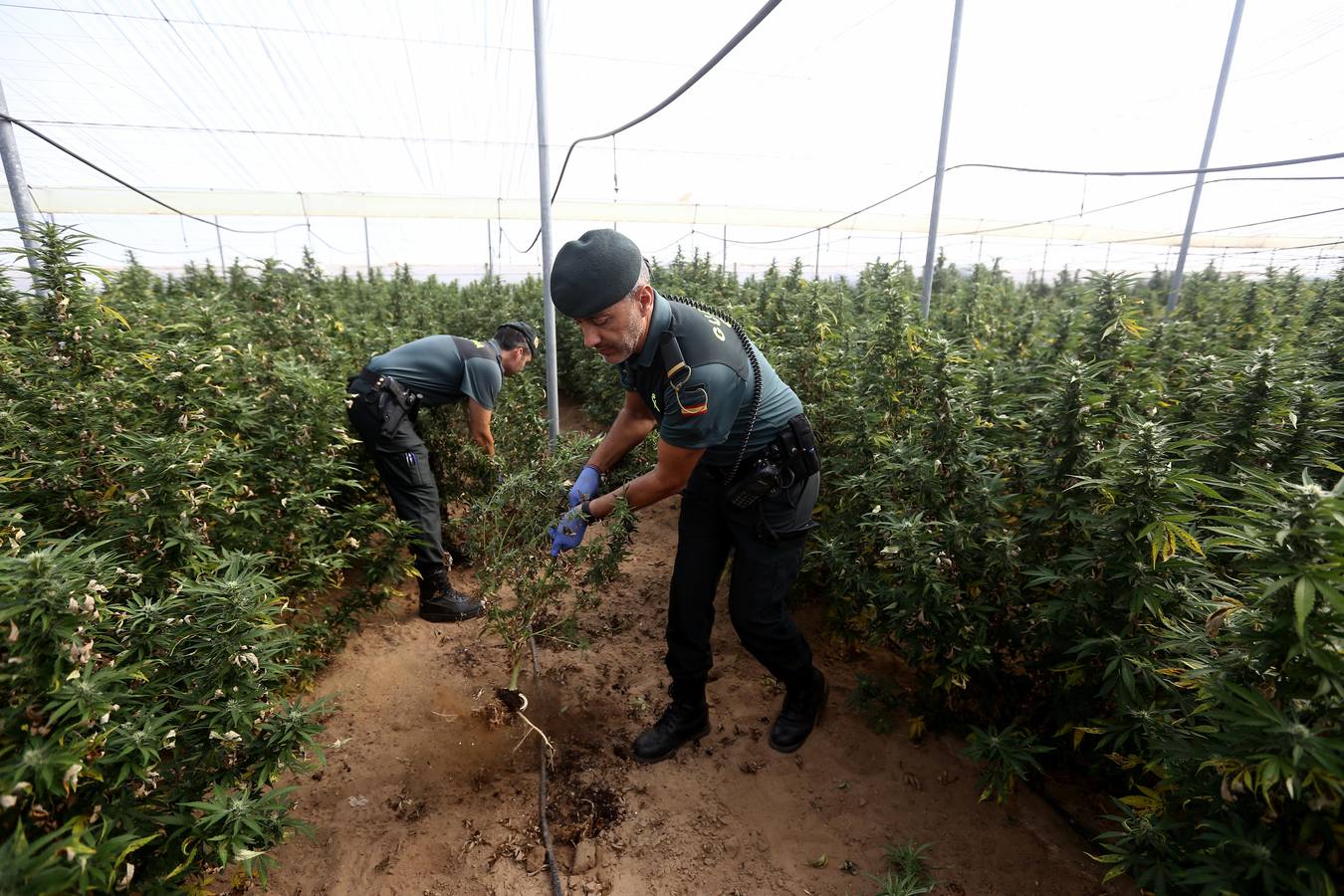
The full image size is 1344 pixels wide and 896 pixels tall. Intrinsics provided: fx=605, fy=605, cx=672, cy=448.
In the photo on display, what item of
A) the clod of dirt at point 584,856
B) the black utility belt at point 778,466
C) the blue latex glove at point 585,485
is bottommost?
the clod of dirt at point 584,856

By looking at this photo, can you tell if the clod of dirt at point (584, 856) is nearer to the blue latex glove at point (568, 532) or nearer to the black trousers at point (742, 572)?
the black trousers at point (742, 572)

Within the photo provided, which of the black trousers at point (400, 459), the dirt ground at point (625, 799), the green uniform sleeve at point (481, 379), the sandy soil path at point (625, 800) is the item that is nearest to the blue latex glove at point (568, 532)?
the dirt ground at point (625, 799)

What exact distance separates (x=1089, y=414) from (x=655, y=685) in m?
2.45

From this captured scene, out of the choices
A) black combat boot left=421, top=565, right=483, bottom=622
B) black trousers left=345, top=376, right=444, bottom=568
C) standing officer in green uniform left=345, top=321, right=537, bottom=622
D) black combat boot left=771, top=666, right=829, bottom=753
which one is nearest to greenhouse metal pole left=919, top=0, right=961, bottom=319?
black combat boot left=771, top=666, right=829, bottom=753

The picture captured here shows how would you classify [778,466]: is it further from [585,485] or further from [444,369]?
[444,369]

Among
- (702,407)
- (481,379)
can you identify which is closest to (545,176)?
(481,379)

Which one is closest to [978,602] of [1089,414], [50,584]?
[1089,414]

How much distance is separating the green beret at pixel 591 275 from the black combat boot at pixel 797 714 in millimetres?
1950

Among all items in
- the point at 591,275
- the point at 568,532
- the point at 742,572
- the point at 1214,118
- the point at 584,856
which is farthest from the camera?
the point at 1214,118

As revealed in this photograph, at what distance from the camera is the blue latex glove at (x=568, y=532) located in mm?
2488

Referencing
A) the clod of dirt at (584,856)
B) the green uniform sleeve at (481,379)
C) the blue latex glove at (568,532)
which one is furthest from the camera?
the green uniform sleeve at (481,379)

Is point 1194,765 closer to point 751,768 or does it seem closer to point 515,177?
point 751,768

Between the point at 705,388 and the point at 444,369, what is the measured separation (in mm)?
2423

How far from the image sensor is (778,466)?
2.54 m
